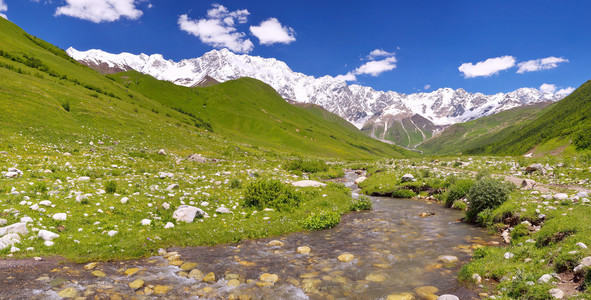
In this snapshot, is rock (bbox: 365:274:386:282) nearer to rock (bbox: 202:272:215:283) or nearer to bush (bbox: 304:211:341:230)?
rock (bbox: 202:272:215:283)

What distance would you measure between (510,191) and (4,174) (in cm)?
3336

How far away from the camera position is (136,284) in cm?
921

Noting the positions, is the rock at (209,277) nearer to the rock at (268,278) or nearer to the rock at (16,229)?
the rock at (268,278)

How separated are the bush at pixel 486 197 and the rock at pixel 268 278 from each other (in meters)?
14.8

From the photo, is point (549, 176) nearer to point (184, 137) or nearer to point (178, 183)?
point (178, 183)

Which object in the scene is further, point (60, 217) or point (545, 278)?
point (60, 217)

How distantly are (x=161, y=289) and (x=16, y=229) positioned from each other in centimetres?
711

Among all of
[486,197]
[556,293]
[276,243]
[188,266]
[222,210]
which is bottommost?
[276,243]

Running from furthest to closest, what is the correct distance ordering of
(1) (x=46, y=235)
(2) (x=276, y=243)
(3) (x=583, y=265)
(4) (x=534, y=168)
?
(4) (x=534, y=168)
(2) (x=276, y=243)
(1) (x=46, y=235)
(3) (x=583, y=265)

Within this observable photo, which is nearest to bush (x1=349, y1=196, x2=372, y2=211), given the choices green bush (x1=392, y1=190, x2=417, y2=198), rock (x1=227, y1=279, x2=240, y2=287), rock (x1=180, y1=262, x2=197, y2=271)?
green bush (x1=392, y1=190, x2=417, y2=198)

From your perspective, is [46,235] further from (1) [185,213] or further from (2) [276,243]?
(2) [276,243]

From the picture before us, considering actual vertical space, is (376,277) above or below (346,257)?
above

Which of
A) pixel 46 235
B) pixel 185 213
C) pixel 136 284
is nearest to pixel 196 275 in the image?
pixel 136 284

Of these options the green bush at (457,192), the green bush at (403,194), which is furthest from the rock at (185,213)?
the green bush at (403,194)
